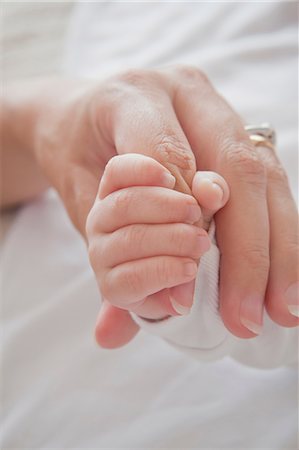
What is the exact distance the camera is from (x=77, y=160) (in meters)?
0.61

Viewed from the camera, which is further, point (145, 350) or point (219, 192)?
point (145, 350)

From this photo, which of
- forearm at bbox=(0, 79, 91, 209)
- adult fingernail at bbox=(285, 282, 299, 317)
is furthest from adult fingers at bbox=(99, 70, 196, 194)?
forearm at bbox=(0, 79, 91, 209)

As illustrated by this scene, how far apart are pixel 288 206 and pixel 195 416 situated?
212mm

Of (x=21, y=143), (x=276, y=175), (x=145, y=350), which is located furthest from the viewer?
(x=21, y=143)

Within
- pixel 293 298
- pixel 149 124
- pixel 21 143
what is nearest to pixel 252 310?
pixel 293 298

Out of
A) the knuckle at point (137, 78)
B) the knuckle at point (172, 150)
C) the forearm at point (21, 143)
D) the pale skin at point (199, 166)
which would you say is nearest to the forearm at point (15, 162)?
the forearm at point (21, 143)

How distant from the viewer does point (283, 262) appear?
46 centimetres

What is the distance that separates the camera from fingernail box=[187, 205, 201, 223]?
1.34 ft

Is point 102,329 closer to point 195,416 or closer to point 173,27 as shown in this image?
point 195,416

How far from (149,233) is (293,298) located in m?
0.12

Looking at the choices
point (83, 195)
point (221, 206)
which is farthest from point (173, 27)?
point (221, 206)

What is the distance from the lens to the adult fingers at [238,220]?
451 millimetres

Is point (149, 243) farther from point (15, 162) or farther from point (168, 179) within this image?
point (15, 162)

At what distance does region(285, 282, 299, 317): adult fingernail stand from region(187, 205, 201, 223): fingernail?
9 cm
